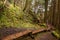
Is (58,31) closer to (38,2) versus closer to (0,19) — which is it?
(0,19)

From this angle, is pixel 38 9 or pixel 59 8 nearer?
pixel 59 8

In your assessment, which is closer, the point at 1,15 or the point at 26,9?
the point at 1,15

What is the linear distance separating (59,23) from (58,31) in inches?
27.7

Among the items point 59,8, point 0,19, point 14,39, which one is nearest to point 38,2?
point 59,8

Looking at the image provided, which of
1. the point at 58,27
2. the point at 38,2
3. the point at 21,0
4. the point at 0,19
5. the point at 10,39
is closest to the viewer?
the point at 10,39

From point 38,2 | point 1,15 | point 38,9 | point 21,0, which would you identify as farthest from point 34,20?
point 38,9

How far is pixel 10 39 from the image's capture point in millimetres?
6234

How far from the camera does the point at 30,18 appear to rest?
17.3m

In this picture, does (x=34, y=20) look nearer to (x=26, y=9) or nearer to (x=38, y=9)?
(x=26, y=9)

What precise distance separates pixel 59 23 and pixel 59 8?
4.52 ft

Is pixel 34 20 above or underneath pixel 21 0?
underneath

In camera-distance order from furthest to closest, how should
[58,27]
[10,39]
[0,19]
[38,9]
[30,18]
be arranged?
[38,9] < [30,18] < [58,27] < [0,19] < [10,39]

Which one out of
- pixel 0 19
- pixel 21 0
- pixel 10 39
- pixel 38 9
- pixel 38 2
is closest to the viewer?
pixel 10 39

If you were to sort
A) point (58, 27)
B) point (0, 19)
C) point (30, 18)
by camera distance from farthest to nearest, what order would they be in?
point (30, 18), point (58, 27), point (0, 19)
